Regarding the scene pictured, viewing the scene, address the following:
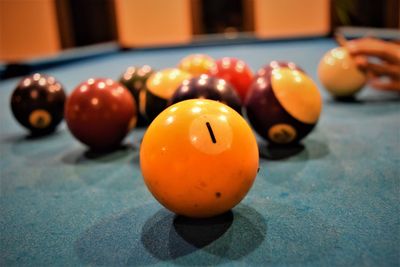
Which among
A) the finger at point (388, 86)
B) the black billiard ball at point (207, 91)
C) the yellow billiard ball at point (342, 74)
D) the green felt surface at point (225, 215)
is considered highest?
the black billiard ball at point (207, 91)

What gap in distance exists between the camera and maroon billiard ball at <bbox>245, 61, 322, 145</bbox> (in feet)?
8.16

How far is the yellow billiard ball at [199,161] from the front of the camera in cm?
153

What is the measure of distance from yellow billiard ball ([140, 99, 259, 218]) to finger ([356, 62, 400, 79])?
7.89 feet

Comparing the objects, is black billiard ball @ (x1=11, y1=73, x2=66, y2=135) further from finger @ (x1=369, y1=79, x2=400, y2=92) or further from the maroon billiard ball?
finger @ (x1=369, y1=79, x2=400, y2=92)

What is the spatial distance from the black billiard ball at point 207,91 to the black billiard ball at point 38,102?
115cm

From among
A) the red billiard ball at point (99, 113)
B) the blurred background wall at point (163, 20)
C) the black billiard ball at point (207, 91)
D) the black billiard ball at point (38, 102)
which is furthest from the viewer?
the blurred background wall at point (163, 20)

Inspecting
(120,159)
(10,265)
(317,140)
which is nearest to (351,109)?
(317,140)

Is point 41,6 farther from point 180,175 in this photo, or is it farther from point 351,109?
point 180,175

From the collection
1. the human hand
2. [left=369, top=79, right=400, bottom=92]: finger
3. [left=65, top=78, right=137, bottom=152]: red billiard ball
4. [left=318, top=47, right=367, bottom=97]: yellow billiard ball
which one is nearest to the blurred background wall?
[left=369, top=79, right=400, bottom=92]: finger

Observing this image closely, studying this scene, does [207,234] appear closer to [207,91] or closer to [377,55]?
[207,91]

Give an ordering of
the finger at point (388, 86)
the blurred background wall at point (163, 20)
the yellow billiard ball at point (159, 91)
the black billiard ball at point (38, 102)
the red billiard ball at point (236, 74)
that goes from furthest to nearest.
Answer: the blurred background wall at point (163, 20) < the finger at point (388, 86) < the red billiard ball at point (236, 74) < the black billiard ball at point (38, 102) < the yellow billiard ball at point (159, 91)

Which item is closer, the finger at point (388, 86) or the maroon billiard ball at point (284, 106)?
the maroon billiard ball at point (284, 106)

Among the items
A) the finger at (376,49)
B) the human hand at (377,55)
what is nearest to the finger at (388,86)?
the human hand at (377,55)

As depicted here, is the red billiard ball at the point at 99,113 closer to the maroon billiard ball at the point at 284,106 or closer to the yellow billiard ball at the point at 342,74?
the maroon billiard ball at the point at 284,106
